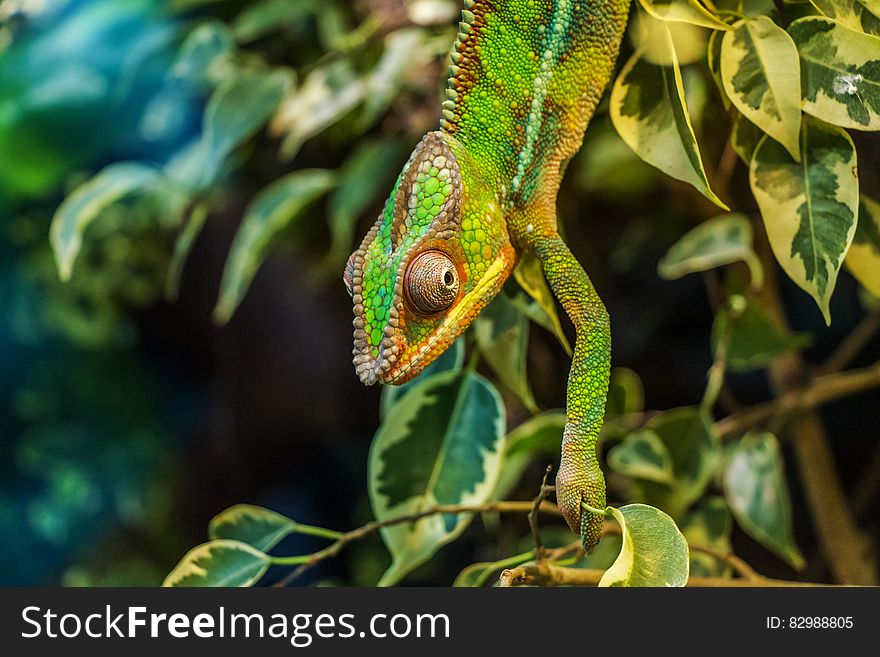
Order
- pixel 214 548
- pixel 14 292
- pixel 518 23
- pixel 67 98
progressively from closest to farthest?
pixel 518 23 → pixel 214 548 → pixel 67 98 → pixel 14 292

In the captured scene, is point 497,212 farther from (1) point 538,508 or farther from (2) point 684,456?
(2) point 684,456

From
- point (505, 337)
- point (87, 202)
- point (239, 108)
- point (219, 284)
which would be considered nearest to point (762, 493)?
point (505, 337)

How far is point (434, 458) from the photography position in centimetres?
70

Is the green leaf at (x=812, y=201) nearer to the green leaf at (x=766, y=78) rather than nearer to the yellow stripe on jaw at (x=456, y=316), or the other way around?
the green leaf at (x=766, y=78)

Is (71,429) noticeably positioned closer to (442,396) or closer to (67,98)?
(67,98)

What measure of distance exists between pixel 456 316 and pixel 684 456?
431mm

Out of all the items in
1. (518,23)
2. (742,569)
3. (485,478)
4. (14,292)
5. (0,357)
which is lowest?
(742,569)

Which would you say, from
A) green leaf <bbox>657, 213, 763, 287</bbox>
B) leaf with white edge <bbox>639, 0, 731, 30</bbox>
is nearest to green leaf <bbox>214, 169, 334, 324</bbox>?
green leaf <bbox>657, 213, 763, 287</bbox>

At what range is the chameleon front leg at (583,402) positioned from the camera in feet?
1.69

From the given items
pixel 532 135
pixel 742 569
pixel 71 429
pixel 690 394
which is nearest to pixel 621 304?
pixel 690 394

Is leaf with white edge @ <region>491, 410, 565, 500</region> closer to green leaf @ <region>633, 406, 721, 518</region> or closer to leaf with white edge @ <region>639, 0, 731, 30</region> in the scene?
green leaf @ <region>633, 406, 721, 518</region>

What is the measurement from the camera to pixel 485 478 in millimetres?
685

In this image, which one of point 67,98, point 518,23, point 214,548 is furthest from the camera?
point 67,98

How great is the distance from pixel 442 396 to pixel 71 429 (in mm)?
1120
